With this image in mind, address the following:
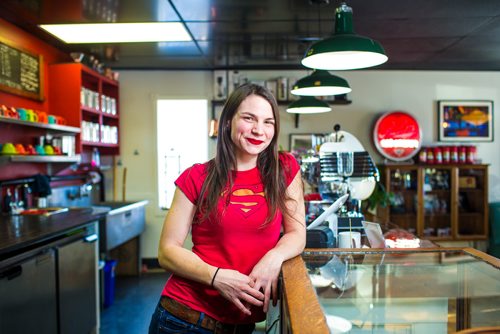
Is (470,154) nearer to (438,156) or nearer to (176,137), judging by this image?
(438,156)

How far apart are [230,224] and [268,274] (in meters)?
0.20

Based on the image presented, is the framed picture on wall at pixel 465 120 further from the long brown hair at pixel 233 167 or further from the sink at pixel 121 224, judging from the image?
the long brown hair at pixel 233 167

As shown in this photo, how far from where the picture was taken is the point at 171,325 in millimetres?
1471

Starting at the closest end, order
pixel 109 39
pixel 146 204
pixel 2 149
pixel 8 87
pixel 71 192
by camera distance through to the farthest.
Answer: pixel 2 149
pixel 8 87
pixel 109 39
pixel 71 192
pixel 146 204

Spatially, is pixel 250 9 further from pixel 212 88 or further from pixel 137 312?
pixel 137 312

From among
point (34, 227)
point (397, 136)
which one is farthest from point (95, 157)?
point (397, 136)

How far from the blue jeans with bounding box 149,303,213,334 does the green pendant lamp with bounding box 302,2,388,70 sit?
1.37 metres

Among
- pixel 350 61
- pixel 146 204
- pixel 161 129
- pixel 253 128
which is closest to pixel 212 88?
pixel 161 129

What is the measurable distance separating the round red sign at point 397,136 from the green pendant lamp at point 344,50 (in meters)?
3.80

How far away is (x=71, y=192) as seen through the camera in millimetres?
5012

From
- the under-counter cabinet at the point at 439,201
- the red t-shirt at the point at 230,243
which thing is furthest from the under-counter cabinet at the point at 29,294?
the under-counter cabinet at the point at 439,201

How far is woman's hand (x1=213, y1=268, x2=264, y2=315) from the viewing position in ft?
4.39

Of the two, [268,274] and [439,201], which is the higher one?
[268,274]

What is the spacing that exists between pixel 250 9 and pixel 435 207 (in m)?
3.96
